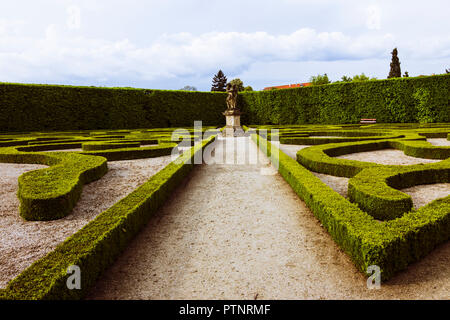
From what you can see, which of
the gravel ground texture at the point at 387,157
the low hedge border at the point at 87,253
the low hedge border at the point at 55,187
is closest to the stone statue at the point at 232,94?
the gravel ground texture at the point at 387,157

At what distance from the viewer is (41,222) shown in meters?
4.58

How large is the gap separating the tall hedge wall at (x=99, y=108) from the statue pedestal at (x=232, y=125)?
10066mm

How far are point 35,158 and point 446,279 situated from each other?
34.5ft

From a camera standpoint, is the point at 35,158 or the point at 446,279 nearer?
the point at 446,279

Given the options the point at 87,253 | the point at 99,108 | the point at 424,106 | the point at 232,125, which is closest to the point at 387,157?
the point at 87,253

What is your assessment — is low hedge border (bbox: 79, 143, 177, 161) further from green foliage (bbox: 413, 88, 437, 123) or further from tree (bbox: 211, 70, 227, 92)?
tree (bbox: 211, 70, 227, 92)

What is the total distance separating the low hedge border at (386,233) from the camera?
3002mm

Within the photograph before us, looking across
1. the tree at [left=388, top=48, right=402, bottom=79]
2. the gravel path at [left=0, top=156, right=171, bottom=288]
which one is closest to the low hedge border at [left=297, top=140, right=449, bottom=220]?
the gravel path at [left=0, top=156, right=171, bottom=288]

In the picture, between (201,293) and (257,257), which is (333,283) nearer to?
(257,257)

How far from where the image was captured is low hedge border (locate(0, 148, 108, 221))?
4.61 m

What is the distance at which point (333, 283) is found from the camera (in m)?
3.07

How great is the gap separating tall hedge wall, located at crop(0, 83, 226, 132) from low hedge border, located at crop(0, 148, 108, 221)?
17.9 m
